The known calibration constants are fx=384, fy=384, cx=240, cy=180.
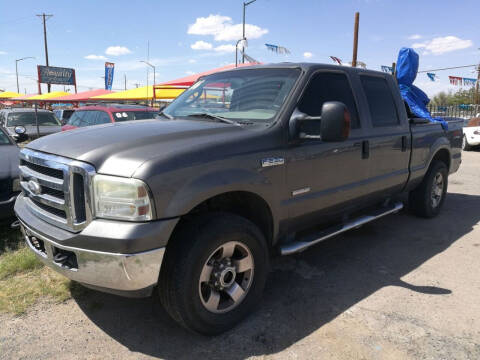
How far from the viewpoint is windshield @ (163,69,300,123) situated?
314 centimetres

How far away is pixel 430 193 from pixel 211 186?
4051mm

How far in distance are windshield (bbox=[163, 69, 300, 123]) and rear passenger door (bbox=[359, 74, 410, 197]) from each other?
1.12 metres

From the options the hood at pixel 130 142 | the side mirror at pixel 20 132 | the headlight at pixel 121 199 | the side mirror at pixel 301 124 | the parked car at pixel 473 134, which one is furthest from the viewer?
the parked car at pixel 473 134

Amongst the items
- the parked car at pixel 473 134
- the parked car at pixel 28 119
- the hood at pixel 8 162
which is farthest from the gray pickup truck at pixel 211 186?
the parked car at pixel 473 134

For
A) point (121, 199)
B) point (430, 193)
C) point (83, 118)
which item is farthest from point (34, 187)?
point (83, 118)

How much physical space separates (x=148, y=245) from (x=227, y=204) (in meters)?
0.85

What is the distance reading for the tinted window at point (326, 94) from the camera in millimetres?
3248

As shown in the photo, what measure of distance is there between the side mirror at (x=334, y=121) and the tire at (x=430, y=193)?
10.1 ft

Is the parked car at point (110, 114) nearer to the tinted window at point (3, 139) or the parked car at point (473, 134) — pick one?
the tinted window at point (3, 139)

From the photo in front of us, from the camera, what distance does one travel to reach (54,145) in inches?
106

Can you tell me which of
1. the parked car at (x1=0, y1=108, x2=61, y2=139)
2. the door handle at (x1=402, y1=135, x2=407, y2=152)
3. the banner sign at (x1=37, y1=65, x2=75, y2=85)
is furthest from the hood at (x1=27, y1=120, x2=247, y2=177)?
the banner sign at (x1=37, y1=65, x2=75, y2=85)

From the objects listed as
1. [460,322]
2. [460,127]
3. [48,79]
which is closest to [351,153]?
[460,322]

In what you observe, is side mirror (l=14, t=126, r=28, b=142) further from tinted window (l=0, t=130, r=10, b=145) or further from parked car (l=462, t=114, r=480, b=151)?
parked car (l=462, t=114, r=480, b=151)

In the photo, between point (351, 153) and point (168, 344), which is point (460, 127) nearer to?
point (351, 153)
